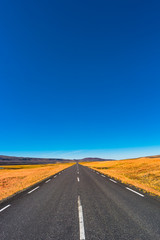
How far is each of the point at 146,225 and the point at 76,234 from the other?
2.23 meters

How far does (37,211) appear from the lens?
5895 mm

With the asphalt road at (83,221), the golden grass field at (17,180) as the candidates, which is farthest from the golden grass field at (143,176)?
the golden grass field at (17,180)

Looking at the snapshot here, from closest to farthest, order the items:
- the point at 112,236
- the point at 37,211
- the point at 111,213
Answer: the point at 112,236 → the point at 111,213 → the point at 37,211

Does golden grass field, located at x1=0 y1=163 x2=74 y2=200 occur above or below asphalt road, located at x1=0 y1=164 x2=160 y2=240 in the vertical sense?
below

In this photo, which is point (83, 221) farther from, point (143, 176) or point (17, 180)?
point (17, 180)

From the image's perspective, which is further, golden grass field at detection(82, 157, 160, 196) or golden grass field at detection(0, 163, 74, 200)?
golden grass field at detection(0, 163, 74, 200)

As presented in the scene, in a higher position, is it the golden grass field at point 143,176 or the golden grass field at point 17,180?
the golden grass field at point 143,176

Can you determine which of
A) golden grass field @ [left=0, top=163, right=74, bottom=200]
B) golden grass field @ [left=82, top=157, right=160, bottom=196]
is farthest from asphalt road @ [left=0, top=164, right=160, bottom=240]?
golden grass field @ [left=0, top=163, right=74, bottom=200]

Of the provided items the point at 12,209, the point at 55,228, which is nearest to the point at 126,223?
the point at 55,228

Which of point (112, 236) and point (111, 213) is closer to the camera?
point (112, 236)

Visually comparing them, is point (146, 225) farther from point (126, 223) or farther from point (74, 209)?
point (74, 209)

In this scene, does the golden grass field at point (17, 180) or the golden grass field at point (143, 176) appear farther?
the golden grass field at point (17, 180)

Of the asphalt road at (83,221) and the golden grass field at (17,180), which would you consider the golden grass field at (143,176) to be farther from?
the golden grass field at (17,180)

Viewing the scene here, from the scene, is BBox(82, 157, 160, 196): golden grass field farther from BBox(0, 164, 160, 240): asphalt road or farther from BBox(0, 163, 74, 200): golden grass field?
BBox(0, 163, 74, 200): golden grass field
